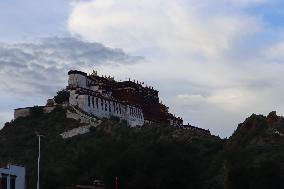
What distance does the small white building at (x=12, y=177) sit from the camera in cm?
6494

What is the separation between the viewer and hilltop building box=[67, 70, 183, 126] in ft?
421

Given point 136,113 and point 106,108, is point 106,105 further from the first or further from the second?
point 136,113

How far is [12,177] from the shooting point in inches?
2653

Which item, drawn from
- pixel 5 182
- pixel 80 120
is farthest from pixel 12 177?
pixel 80 120

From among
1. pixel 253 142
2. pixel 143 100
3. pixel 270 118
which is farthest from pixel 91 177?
pixel 143 100

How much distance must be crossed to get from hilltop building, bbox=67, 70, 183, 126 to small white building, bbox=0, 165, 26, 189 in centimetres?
5715

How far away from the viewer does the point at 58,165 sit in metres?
97.4

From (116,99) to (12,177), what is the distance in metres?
70.3

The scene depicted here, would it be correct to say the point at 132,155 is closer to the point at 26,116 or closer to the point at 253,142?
the point at 253,142

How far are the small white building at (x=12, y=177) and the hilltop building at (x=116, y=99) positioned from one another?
57150 millimetres

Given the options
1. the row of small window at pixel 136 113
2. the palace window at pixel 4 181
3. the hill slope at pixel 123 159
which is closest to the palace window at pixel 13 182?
the palace window at pixel 4 181

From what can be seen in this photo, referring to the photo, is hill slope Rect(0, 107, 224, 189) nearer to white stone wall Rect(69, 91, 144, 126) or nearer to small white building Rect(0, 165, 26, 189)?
small white building Rect(0, 165, 26, 189)

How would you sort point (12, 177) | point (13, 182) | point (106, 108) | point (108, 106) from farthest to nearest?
point (108, 106), point (106, 108), point (13, 182), point (12, 177)

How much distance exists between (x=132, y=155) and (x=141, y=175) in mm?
4176
